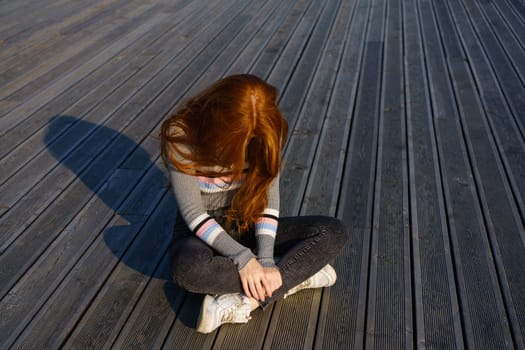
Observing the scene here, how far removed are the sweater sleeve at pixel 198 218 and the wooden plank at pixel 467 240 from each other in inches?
30.8

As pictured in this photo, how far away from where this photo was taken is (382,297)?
69.6 inches

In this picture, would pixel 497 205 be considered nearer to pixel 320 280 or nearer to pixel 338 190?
pixel 338 190

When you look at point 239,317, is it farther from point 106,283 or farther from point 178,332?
point 106,283

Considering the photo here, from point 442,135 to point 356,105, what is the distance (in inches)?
24.1

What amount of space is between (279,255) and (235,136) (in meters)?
0.52

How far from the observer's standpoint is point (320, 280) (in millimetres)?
1756

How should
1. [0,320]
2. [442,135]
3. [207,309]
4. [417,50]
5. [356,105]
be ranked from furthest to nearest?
[417,50], [356,105], [442,135], [0,320], [207,309]

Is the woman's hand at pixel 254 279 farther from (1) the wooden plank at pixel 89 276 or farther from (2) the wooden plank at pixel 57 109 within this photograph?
(2) the wooden plank at pixel 57 109

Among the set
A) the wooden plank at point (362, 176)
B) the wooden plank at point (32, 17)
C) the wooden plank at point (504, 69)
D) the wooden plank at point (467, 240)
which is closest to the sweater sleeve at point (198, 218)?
the wooden plank at point (362, 176)

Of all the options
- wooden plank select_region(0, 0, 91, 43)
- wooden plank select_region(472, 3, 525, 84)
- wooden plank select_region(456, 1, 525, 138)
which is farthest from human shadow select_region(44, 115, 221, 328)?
wooden plank select_region(472, 3, 525, 84)

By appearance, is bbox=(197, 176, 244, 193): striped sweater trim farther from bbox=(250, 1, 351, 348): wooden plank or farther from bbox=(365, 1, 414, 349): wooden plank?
bbox=(365, 1, 414, 349): wooden plank

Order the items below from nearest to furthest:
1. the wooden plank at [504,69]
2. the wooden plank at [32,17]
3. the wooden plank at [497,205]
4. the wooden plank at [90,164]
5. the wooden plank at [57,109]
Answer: the wooden plank at [497,205] < the wooden plank at [90,164] < the wooden plank at [57,109] < the wooden plank at [504,69] < the wooden plank at [32,17]

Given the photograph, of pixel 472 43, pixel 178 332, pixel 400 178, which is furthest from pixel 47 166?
pixel 472 43

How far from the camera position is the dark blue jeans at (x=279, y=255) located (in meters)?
1.57
